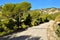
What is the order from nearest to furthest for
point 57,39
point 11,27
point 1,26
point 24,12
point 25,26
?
point 57,39, point 1,26, point 11,27, point 24,12, point 25,26

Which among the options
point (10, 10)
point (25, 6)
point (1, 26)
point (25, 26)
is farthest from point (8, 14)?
point (25, 26)

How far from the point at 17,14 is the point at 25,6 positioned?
6.95ft

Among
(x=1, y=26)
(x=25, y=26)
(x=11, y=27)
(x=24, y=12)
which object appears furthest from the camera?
(x=25, y=26)

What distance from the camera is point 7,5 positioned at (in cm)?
2366

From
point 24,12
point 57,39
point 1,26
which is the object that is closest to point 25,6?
point 24,12

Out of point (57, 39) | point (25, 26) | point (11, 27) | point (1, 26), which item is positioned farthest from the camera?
point (25, 26)

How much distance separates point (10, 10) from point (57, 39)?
10.7 meters

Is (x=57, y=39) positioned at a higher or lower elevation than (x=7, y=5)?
lower

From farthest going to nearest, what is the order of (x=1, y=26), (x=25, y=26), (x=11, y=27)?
(x=25, y=26), (x=11, y=27), (x=1, y=26)

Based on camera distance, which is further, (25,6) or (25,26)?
(25,26)

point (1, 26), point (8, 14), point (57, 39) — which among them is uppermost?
point (8, 14)

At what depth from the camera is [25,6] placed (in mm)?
26984

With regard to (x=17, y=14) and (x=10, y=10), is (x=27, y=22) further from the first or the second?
(x=10, y=10)

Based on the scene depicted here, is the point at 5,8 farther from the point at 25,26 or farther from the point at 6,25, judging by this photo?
the point at 25,26
